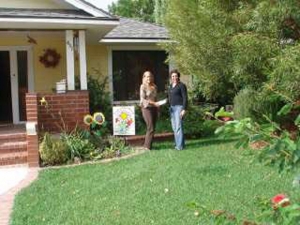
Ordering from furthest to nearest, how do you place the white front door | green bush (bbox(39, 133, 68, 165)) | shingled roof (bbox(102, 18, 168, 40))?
shingled roof (bbox(102, 18, 168, 40)) → the white front door → green bush (bbox(39, 133, 68, 165))

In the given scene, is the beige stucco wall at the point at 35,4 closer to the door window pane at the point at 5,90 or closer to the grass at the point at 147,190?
the door window pane at the point at 5,90

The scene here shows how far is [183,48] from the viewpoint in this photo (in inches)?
508

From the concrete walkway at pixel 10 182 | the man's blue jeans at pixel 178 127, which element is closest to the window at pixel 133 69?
the man's blue jeans at pixel 178 127

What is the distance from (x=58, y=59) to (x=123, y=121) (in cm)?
380

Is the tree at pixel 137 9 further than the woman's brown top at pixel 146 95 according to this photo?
Yes

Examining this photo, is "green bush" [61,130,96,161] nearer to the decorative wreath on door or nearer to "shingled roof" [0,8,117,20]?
"shingled roof" [0,8,117,20]

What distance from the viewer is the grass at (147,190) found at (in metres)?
5.78

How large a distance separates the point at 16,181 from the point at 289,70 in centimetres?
458

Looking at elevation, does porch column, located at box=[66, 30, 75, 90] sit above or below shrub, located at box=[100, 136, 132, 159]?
above

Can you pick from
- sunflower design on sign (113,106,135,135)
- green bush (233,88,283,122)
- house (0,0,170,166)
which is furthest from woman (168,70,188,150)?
house (0,0,170,166)

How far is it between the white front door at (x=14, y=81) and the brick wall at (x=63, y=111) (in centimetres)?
276

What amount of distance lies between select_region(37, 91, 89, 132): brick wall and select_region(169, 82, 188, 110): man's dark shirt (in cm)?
187

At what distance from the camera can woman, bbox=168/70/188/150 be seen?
414 inches

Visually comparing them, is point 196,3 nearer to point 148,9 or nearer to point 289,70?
point 289,70
